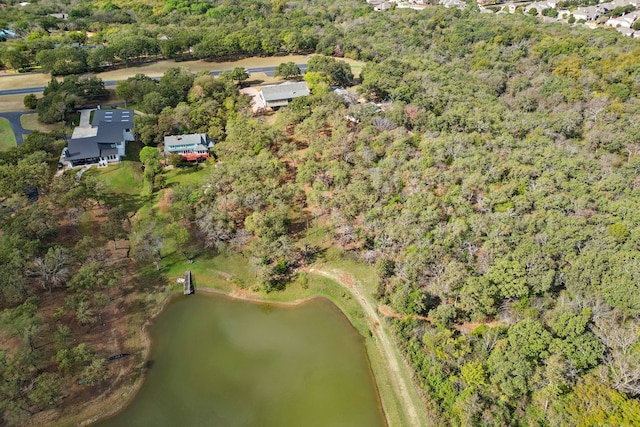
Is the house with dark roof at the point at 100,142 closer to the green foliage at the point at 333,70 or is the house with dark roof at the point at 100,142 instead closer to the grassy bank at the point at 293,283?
the grassy bank at the point at 293,283

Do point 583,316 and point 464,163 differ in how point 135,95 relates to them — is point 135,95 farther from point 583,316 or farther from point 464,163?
point 583,316

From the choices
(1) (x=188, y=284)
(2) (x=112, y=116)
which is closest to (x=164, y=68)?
(2) (x=112, y=116)

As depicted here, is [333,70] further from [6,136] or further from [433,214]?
[6,136]

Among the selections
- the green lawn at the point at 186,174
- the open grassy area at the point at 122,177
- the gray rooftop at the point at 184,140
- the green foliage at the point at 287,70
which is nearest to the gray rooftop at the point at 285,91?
the green foliage at the point at 287,70

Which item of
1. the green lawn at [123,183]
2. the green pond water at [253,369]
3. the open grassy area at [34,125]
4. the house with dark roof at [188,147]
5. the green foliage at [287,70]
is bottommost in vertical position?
the green pond water at [253,369]

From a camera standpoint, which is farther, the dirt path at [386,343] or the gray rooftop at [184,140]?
the gray rooftop at [184,140]

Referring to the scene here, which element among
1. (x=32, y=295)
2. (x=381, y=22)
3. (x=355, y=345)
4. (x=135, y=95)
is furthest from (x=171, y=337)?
(x=381, y=22)

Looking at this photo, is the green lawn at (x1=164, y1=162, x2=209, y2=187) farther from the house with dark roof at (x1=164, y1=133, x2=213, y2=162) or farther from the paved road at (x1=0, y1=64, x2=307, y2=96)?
the paved road at (x1=0, y1=64, x2=307, y2=96)
